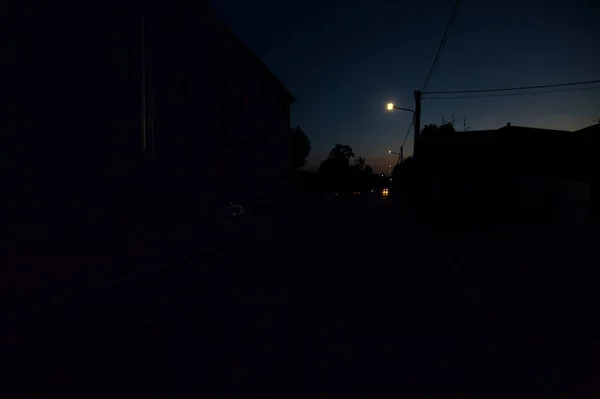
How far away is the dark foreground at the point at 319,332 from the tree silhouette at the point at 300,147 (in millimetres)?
62964

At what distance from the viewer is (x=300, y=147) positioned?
73.4 m

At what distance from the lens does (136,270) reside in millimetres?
8906

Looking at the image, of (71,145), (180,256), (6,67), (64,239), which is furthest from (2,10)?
(180,256)

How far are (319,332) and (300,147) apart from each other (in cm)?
6921

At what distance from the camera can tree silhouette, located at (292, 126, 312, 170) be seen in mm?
72062

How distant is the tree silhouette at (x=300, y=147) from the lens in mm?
72062

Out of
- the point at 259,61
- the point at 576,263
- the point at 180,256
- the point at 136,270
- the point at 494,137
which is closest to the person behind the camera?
the point at 136,270

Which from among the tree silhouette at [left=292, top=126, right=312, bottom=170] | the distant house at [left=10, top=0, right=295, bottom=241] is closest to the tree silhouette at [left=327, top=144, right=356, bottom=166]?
the tree silhouette at [left=292, top=126, right=312, bottom=170]

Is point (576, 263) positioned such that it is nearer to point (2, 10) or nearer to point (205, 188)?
point (2, 10)

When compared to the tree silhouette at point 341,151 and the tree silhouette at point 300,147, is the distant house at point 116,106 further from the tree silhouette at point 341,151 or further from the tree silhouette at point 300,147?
the tree silhouette at point 341,151

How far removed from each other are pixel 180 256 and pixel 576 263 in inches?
365

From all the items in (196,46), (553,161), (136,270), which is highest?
(196,46)

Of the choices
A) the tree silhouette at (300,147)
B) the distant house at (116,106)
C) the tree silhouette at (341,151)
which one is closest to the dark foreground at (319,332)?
the distant house at (116,106)

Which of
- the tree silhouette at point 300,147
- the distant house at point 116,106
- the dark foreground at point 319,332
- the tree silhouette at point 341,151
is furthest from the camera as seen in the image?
the tree silhouette at point 341,151
